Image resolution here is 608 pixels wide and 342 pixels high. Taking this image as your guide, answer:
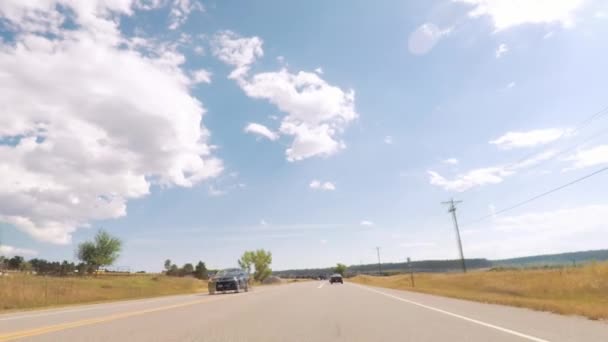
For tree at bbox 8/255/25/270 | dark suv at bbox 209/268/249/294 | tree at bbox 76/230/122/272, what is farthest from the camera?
tree at bbox 8/255/25/270

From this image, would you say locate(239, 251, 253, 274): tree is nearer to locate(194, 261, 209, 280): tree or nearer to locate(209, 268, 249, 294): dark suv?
locate(194, 261, 209, 280): tree

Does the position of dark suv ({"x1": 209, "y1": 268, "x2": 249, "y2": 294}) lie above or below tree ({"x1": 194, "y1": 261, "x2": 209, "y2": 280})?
below

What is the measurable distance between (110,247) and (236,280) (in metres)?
80.7

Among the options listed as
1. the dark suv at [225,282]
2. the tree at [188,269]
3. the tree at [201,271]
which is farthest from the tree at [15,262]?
the dark suv at [225,282]

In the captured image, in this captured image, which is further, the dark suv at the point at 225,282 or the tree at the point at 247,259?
the tree at the point at 247,259

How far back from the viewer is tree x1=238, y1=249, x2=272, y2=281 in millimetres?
128375

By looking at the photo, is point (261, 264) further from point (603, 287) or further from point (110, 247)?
point (603, 287)

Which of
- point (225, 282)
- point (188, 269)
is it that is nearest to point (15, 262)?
point (188, 269)

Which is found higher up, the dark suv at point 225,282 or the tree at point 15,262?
the tree at point 15,262

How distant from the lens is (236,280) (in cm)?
3150

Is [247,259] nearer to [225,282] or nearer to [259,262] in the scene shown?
[259,262]

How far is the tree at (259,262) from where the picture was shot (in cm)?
12838

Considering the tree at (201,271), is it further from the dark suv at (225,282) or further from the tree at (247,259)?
the dark suv at (225,282)

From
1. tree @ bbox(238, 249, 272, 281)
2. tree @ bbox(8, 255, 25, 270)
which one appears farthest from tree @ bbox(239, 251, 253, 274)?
tree @ bbox(8, 255, 25, 270)
